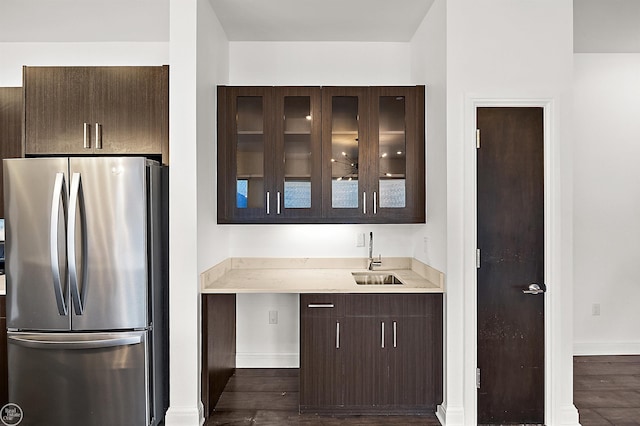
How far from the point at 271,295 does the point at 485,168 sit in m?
2.05

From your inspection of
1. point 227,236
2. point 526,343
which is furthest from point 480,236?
point 227,236

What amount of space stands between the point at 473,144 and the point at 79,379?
9.15 ft

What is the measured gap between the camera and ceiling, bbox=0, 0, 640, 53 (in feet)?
9.17

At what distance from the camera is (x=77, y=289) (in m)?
2.29

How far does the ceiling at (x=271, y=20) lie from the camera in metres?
2.79

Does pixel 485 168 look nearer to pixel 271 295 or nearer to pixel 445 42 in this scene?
pixel 445 42

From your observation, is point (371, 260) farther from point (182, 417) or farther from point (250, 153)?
point (182, 417)

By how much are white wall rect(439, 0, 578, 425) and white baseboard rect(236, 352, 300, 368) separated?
1442mm

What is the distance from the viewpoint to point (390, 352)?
8.66 ft

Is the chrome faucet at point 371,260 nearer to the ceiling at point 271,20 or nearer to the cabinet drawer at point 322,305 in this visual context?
the cabinet drawer at point 322,305

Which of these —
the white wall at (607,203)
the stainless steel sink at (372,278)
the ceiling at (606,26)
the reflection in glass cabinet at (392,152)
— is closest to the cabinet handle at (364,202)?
the reflection in glass cabinet at (392,152)

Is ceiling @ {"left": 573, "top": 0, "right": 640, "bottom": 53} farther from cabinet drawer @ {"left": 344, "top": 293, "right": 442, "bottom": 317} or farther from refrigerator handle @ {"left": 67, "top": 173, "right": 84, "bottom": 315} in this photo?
refrigerator handle @ {"left": 67, "top": 173, "right": 84, "bottom": 315}

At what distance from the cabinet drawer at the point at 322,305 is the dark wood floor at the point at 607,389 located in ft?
5.83

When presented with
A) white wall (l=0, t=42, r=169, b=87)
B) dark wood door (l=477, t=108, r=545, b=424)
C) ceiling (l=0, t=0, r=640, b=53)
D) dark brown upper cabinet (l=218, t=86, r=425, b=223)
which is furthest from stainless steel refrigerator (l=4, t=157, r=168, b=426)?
dark wood door (l=477, t=108, r=545, b=424)
